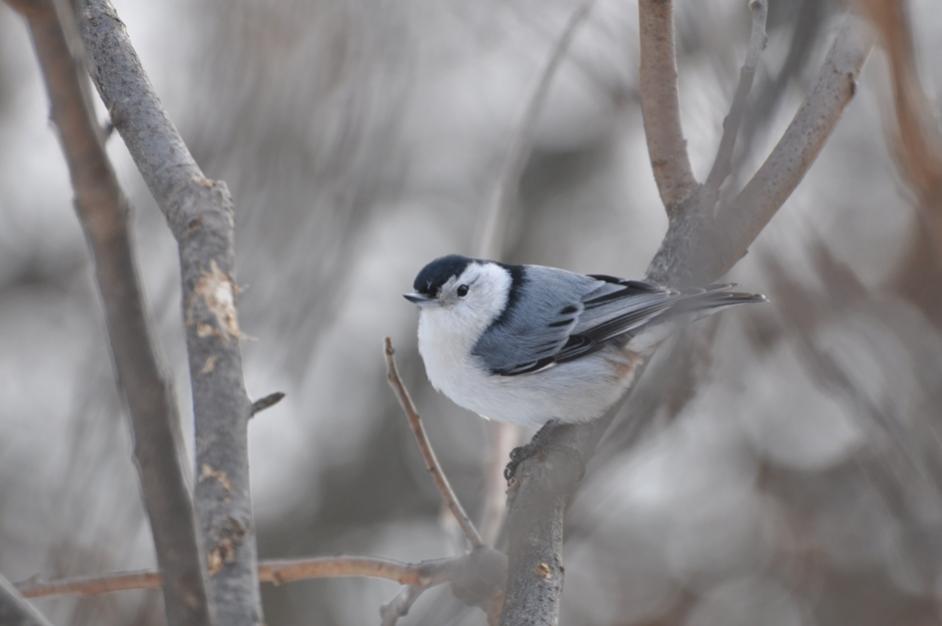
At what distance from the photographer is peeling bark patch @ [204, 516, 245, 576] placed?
1.02 metres

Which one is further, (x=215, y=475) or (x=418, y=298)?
(x=418, y=298)

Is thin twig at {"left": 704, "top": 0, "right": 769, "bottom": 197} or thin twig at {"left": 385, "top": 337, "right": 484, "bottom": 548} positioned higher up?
thin twig at {"left": 704, "top": 0, "right": 769, "bottom": 197}

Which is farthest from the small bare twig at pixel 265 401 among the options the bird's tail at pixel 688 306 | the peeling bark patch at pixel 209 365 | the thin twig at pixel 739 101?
the bird's tail at pixel 688 306

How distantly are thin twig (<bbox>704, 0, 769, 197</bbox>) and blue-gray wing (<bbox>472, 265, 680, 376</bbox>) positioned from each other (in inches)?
23.6

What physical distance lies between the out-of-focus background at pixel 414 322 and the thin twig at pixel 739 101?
0.03 meters

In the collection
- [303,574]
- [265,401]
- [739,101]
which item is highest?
[739,101]

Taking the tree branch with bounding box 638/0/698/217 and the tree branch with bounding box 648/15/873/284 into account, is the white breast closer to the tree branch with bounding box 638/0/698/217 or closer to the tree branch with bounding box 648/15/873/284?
the tree branch with bounding box 638/0/698/217

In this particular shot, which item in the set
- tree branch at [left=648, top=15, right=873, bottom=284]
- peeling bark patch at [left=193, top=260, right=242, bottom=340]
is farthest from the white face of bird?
peeling bark patch at [left=193, top=260, right=242, bottom=340]

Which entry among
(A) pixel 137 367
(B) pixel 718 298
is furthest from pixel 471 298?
(A) pixel 137 367

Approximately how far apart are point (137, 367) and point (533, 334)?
1.81 m

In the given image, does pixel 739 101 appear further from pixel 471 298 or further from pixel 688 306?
pixel 471 298

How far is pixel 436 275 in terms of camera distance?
8.72 ft

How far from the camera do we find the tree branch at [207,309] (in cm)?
103

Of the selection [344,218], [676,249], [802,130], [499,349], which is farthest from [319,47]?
[802,130]
